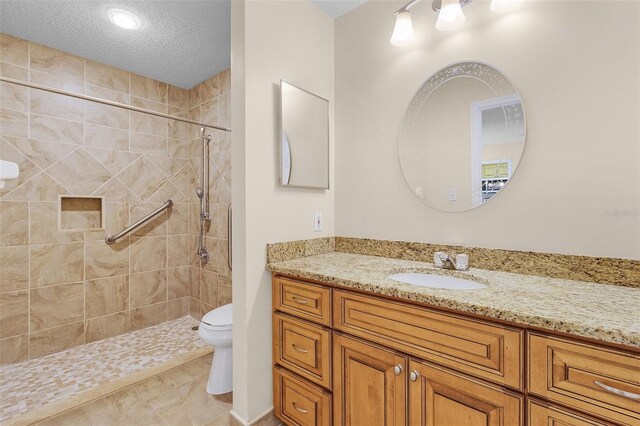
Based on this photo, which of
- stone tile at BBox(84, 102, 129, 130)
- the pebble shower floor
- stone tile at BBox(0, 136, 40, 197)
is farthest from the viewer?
stone tile at BBox(84, 102, 129, 130)

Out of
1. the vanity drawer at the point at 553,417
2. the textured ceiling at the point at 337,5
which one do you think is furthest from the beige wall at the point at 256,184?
the vanity drawer at the point at 553,417

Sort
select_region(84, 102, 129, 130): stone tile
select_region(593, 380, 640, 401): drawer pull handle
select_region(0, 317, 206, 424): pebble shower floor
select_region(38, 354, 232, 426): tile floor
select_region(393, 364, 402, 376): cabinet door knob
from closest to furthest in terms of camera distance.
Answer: select_region(593, 380, 640, 401): drawer pull handle → select_region(393, 364, 402, 376): cabinet door knob → select_region(38, 354, 232, 426): tile floor → select_region(0, 317, 206, 424): pebble shower floor → select_region(84, 102, 129, 130): stone tile

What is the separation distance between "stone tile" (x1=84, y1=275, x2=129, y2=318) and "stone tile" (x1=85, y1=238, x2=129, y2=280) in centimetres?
6

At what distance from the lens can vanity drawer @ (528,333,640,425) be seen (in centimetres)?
71

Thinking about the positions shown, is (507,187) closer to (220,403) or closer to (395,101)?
(395,101)

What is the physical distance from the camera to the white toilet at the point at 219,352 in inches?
73.4

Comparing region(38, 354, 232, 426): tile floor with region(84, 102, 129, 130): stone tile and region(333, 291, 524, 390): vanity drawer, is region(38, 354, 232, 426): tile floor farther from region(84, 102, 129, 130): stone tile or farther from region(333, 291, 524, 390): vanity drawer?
region(84, 102, 129, 130): stone tile

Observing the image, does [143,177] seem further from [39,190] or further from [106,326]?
[106,326]

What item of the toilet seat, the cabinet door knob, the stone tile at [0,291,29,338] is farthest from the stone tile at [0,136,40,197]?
the cabinet door knob

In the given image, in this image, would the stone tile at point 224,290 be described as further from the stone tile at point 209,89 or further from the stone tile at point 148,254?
the stone tile at point 209,89

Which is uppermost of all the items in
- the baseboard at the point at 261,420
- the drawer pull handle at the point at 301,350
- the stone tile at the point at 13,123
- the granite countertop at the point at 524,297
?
the stone tile at the point at 13,123

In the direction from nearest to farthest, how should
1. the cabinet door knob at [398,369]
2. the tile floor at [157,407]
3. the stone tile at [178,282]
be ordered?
1. the cabinet door knob at [398,369]
2. the tile floor at [157,407]
3. the stone tile at [178,282]

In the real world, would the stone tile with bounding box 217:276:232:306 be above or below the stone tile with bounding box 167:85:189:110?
below

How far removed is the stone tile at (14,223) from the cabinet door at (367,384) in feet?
8.36
